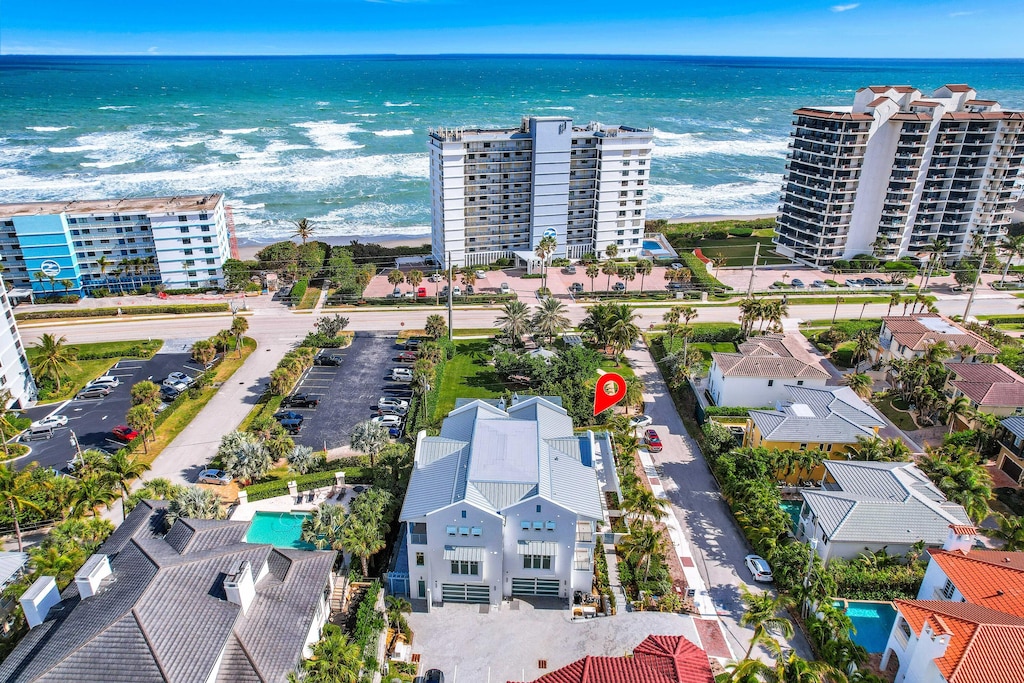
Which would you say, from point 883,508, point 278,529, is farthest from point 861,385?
point 278,529

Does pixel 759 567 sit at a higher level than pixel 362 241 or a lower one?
lower

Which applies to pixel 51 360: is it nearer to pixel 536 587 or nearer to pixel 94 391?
pixel 94 391

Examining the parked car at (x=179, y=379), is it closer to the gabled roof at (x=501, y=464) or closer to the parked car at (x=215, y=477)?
the parked car at (x=215, y=477)

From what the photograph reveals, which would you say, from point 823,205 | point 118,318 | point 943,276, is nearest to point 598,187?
point 823,205

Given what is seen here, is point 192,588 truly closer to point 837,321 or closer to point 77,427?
point 77,427

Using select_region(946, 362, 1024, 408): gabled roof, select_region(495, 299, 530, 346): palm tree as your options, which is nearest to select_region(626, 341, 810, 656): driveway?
select_region(495, 299, 530, 346): palm tree

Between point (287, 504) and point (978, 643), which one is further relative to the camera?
point (287, 504)

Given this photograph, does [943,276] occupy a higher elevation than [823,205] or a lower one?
lower

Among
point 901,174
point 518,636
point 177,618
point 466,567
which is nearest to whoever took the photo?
point 177,618
